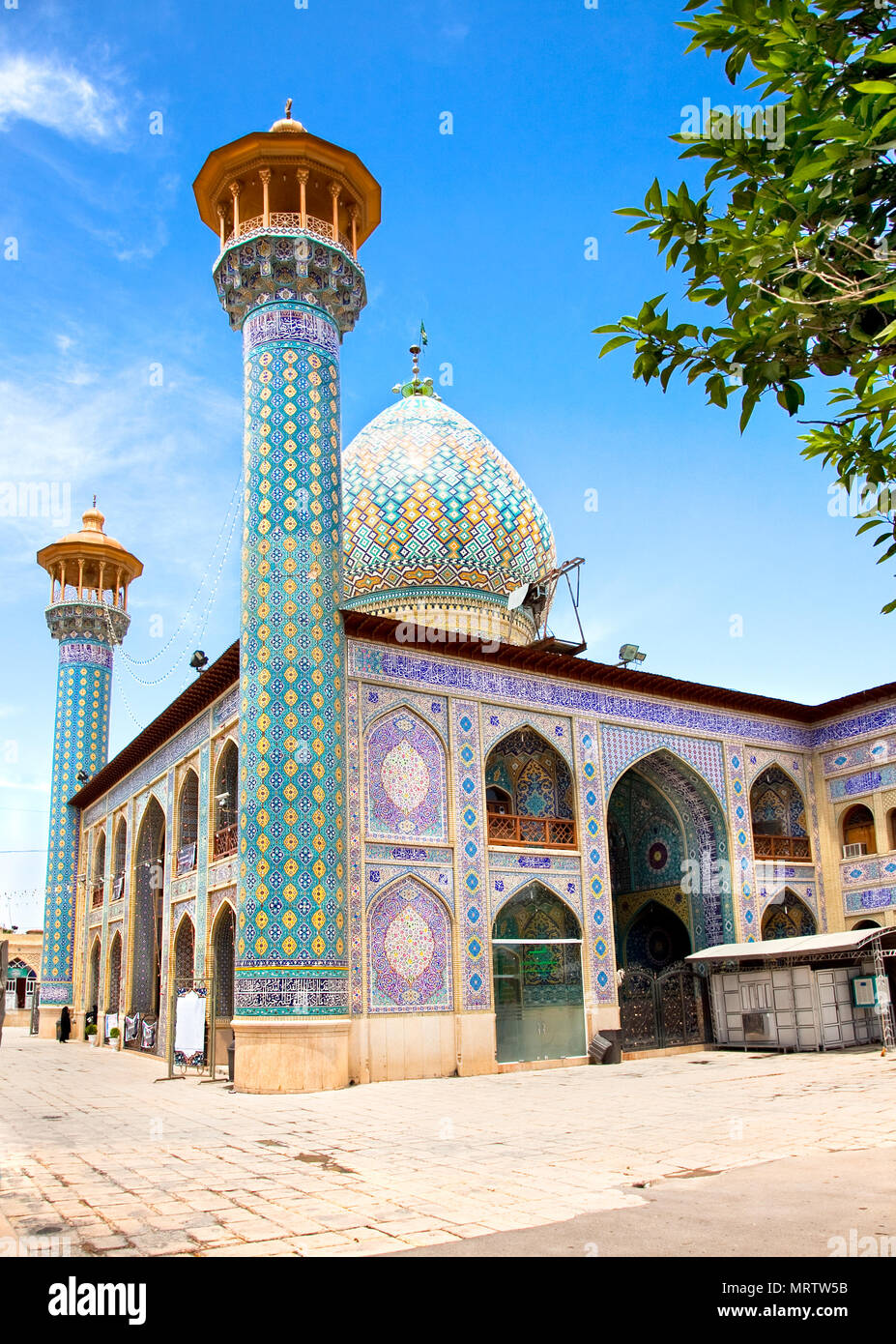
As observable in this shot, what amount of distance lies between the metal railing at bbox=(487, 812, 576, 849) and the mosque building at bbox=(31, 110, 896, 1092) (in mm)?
60

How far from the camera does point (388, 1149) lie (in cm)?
826

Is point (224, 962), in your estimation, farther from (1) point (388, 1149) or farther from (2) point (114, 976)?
Result: (1) point (388, 1149)

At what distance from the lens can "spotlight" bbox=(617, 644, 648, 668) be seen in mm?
19641

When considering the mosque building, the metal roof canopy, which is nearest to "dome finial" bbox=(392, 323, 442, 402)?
the mosque building

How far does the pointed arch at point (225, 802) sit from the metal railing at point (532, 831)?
3.91m

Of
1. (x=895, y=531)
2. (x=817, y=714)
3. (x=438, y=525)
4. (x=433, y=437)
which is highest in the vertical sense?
(x=433, y=437)

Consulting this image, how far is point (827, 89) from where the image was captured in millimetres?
3402

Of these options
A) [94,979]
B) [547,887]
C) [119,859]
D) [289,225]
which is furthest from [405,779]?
[94,979]

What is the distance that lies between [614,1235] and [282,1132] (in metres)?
5.15

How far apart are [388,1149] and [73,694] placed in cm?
2275

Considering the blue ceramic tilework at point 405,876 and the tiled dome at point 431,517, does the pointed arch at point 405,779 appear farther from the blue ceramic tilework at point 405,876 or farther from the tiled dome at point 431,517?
the tiled dome at point 431,517

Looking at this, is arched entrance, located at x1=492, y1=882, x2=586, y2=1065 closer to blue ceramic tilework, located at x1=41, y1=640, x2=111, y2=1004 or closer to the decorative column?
the decorative column
